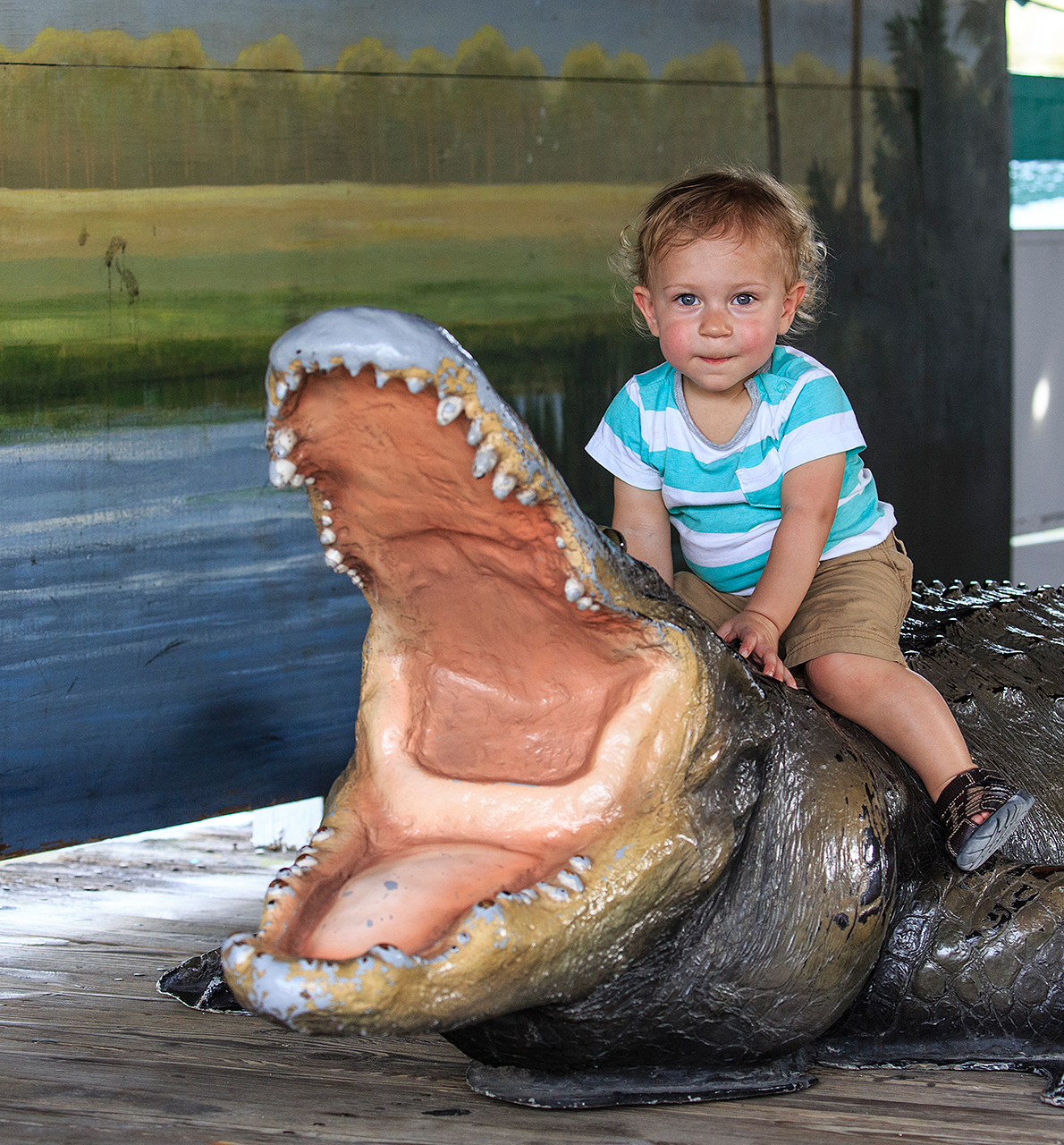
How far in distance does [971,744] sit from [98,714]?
2.04 meters

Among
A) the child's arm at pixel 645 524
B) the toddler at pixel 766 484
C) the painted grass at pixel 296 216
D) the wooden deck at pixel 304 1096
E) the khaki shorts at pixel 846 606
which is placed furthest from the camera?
the painted grass at pixel 296 216

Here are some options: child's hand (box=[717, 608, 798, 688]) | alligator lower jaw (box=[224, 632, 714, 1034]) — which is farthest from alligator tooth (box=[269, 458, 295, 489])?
child's hand (box=[717, 608, 798, 688])

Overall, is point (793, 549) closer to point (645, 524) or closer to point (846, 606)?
point (846, 606)

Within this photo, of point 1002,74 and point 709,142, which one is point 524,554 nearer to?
point 709,142

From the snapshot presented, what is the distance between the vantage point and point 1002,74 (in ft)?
18.0

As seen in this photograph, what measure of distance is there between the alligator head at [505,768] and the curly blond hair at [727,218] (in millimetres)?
672

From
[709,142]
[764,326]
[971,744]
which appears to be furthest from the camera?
[709,142]

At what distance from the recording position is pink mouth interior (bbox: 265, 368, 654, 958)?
5.16 ft

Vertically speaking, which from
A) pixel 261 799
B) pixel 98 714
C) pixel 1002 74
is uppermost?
pixel 1002 74

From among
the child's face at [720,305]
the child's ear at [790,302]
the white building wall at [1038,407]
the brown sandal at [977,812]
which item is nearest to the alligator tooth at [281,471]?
the child's face at [720,305]

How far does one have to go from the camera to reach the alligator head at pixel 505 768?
150cm

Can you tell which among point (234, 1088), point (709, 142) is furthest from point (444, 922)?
point (709, 142)

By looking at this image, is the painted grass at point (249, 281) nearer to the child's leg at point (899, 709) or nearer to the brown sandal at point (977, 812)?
the child's leg at point (899, 709)

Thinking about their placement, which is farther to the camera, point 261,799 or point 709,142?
point 709,142
